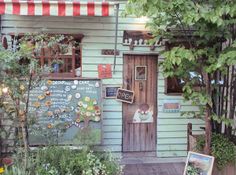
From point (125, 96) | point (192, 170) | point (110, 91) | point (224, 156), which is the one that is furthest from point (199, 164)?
point (110, 91)

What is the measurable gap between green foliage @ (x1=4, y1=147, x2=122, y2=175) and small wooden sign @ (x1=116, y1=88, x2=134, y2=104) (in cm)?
181

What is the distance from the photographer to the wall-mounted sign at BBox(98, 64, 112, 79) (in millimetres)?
6250

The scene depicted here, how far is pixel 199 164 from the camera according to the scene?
4375mm

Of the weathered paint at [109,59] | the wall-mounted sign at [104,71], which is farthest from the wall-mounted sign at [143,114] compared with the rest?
the wall-mounted sign at [104,71]

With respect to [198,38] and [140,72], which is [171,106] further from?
[198,38]

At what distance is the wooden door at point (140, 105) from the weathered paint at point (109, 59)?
0.36 ft

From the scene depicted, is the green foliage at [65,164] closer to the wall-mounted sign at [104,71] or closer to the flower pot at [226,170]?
the flower pot at [226,170]

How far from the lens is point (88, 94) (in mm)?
5844

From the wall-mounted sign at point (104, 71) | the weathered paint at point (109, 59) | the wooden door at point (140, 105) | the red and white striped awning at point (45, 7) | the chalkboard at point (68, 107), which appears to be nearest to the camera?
the red and white striped awning at point (45, 7)

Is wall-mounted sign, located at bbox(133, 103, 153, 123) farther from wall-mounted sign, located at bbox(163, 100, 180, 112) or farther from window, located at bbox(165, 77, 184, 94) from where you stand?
window, located at bbox(165, 77, 184, 94)

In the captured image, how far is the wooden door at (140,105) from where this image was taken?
6.43 metres

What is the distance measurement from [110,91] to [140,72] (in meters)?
0.68

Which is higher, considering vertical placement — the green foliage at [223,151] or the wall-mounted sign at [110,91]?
the wall-mounted sign at [110,91]

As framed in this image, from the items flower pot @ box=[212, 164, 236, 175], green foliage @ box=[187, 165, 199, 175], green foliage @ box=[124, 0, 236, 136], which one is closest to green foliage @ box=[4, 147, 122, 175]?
green foliage @ box=[187, 165, 199, 175]
